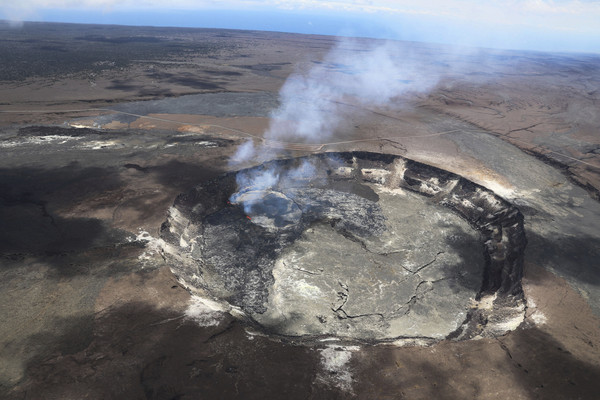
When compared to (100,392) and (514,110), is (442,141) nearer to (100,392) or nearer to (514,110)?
(514,110)

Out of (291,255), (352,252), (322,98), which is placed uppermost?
(322,98)

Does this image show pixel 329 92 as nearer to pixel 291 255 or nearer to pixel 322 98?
pixel 322 98

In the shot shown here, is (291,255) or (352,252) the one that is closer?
(291,255)

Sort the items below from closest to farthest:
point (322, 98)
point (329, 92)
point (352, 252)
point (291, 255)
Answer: point (291, 255), point (352, 252), point (322, 98), point (329, 92)

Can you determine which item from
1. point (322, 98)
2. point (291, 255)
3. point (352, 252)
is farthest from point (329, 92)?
point (291, 255)

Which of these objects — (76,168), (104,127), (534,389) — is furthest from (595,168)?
(104,127)

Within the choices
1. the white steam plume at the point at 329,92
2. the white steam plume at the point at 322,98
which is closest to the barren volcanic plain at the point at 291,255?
the white steam plume at the point at 322,98

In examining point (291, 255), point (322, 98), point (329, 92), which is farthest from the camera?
point (329, 92)
